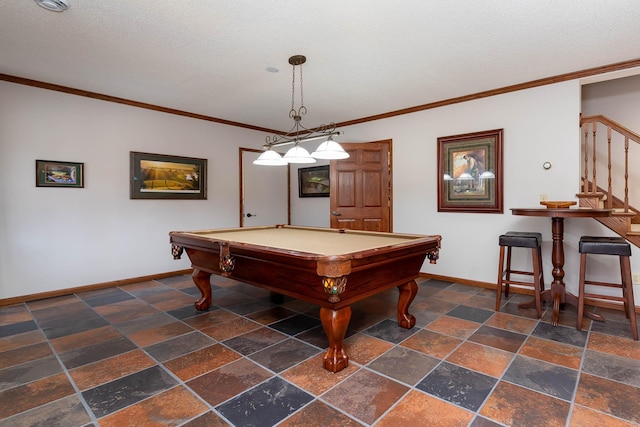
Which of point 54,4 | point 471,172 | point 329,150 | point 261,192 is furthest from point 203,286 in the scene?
point 471,172

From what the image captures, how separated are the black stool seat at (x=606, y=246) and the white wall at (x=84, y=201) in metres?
4.99

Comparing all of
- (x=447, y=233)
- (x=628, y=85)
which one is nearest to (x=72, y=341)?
(x=447, y=233)

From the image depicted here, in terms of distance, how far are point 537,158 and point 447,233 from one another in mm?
1454

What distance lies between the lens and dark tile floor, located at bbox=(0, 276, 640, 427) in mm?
1805

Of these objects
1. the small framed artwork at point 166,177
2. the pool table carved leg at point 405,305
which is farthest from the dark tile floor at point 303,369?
the small framed artwork at point 166,177

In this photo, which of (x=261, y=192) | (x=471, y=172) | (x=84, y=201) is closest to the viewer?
(x=84, y=201)

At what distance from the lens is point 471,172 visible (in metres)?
4.43

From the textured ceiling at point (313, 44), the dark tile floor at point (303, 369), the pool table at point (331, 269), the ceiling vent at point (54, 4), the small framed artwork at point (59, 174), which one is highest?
the textured ceiling at point (313, 44)

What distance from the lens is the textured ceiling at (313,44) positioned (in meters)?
2.44

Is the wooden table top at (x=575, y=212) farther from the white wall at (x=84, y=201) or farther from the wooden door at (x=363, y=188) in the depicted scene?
the white wall at (x=84, y=201)

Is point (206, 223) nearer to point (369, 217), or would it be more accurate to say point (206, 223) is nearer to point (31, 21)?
point (369, 217)

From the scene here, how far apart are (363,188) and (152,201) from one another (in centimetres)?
323

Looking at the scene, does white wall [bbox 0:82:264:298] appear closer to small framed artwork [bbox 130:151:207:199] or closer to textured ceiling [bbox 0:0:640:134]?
small framed artwork [bbox 130:151:207:199]

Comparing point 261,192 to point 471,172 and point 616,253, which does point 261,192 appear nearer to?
point 471,172
